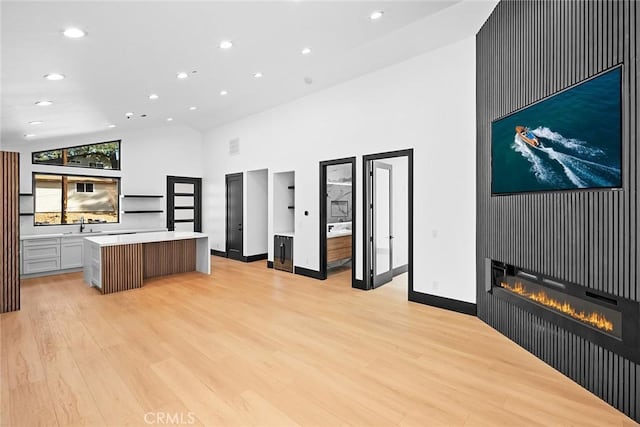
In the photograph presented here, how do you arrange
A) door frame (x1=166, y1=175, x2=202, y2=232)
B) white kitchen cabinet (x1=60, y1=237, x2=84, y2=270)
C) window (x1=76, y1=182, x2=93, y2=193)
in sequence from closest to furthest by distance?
white kitchen cabinet (x1=60, y1=237, x2=84, y2=270) → window (x1=76, y1=182, x2=93, y2=193) → door frame (x1=166, y1=175, x2=202, y2=232)

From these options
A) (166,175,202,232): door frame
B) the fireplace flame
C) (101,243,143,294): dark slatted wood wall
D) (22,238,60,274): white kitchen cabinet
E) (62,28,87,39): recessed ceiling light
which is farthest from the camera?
(166,175,202,232): door frame

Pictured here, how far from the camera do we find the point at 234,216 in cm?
859

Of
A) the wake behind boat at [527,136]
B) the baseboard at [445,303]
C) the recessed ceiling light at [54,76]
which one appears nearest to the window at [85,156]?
the recessed ceiling light at [54,76]

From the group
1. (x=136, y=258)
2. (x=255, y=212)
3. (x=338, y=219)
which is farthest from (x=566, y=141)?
(x=255, y=212)

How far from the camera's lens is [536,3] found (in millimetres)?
3008

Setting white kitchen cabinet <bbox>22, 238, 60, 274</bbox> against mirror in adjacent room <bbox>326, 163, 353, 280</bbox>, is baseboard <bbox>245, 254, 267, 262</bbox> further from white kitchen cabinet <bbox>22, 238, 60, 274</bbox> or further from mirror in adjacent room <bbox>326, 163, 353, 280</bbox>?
white kitchen cabinet <bbox>22, 238, 60, 274</bbox>

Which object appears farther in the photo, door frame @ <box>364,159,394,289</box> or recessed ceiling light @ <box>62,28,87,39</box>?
door frame @ <box>364,159,394,289</box>

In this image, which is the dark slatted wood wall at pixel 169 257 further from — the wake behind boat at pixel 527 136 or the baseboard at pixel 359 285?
the wake behind boat at pixel 527 136

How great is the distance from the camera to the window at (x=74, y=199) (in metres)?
6.99

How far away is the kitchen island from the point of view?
5.31 metres

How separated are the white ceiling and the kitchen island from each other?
2.17 m

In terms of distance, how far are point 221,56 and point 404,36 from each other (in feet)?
7.49

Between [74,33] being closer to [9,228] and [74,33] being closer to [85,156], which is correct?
[9,228]
